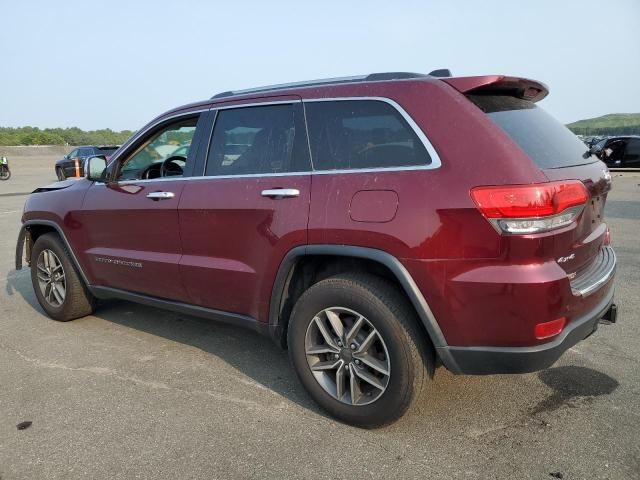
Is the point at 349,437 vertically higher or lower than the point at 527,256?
lower

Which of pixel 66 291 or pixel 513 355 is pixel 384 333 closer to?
pixel 513 355

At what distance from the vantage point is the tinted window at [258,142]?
10.1 ft

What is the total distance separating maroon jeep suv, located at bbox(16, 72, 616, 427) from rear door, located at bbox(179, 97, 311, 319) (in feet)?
0.04

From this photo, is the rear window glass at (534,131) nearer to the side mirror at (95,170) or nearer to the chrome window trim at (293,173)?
the chrome window trim at (293,173)

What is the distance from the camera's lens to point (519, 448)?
2.60m

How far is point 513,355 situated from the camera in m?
2.38

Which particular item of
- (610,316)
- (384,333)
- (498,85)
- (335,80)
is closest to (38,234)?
(335,80)

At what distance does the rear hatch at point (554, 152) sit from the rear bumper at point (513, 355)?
0.92ft

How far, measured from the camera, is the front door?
3.62 m

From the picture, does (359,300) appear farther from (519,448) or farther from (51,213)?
(51,213)

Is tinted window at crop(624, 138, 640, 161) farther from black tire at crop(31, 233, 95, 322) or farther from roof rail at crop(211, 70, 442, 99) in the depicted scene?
black tire at crop(31, 233, 95, 322)

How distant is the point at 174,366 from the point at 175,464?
1.22 meters

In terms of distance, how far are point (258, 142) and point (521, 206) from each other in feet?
5.55

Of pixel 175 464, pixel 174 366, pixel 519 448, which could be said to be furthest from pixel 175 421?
pixel 519 448
